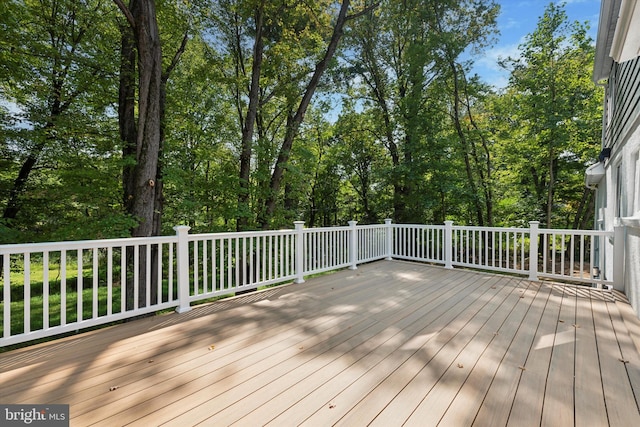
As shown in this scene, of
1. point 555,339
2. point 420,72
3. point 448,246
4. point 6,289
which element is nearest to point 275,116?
point 420,72

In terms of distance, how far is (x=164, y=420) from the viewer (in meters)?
1.57

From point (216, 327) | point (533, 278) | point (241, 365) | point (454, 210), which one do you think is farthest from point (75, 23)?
point (454, 210)

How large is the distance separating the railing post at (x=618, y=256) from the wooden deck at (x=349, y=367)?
0.73 meters

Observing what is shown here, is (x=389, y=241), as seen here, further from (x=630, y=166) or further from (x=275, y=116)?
(x=275, y=116)

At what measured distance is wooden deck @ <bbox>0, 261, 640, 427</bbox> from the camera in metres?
1.64

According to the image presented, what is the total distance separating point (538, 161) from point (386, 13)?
6819 mm

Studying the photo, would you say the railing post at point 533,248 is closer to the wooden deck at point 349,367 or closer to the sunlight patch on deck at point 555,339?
the wooden deck at point 349,367

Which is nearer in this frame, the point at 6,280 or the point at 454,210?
the point at 6,280

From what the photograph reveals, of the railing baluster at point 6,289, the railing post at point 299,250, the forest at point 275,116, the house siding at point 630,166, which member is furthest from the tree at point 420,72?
the railing baluster at point 6,289

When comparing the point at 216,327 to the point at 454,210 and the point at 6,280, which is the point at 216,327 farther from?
the point at 454,210

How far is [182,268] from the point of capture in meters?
3.25

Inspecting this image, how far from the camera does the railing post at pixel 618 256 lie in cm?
393

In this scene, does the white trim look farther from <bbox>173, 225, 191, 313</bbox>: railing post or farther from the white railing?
<bbox>173, 225, 191, 313</bbox>: railing post

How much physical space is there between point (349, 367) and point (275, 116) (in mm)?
8140
